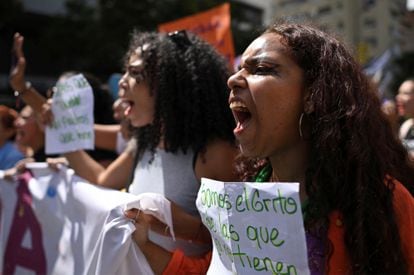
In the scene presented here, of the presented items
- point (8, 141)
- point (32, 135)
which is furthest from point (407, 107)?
point (8, 141)

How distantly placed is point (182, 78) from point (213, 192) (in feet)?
3.12

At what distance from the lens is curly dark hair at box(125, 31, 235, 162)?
7.19 feet

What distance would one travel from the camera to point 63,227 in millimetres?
2508

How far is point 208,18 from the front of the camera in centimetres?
457

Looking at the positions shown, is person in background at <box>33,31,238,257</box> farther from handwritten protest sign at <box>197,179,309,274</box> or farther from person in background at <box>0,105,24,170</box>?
person in background at <box>0,105,24,170</box>

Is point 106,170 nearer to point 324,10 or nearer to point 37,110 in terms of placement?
point 37,110

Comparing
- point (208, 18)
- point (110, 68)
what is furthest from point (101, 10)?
point (208, 18)

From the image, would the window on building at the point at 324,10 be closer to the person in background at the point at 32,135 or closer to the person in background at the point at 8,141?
the person in background at the point at 8,141

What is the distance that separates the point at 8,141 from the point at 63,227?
6.82ft

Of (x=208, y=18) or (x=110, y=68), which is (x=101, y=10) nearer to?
(x=110, y=68)

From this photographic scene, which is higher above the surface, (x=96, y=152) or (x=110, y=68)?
(x=96, y=152)

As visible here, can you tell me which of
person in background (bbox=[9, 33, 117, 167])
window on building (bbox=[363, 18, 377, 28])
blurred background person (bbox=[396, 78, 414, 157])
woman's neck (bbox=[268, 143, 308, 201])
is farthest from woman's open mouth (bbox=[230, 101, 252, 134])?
window on building (bbox=[363, 18, 377, 28])

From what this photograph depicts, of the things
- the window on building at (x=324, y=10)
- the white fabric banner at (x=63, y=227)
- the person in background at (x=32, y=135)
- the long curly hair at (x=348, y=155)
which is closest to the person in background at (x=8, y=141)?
the person in background at (x=32, y=135)

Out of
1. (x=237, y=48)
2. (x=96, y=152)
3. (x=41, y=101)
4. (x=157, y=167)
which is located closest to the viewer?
(x=157, y=167)
